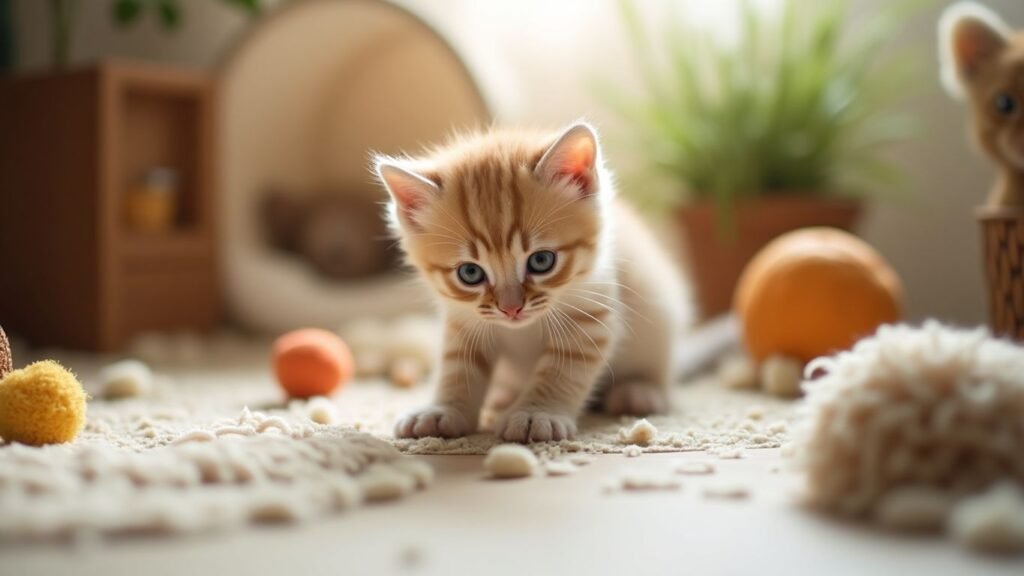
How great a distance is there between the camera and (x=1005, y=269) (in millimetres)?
1579

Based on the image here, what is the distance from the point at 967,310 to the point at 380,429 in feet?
7.15

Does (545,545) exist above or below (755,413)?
below

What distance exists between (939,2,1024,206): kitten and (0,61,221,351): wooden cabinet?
2151 mm

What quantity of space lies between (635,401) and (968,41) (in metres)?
1.13

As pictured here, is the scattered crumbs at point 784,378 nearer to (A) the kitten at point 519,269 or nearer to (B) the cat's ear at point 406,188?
(A) the kitten at point 519,269

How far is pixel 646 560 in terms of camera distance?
88 centimetres

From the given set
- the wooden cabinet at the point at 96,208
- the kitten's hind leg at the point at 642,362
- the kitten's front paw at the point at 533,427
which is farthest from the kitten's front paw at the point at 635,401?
the wooden cabinet at the point at 96,208

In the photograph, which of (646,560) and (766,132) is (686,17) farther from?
(646,560)

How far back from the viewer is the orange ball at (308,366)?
5.87 feet

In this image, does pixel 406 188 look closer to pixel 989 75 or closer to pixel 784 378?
pixel 784 378

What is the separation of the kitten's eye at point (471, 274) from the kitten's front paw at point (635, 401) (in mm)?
423

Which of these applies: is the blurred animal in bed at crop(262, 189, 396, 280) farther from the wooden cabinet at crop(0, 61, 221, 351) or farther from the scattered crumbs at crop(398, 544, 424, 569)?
the scattered crumbs at crop(398, 544, 424, 569)

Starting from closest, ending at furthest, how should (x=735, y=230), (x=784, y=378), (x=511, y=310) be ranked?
(x=511, y=310) → (x=784, y=378) → (x=735, y=230)

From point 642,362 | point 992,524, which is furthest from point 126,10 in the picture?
point 992,524
